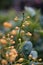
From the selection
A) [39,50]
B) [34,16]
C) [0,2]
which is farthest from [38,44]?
[0,2]

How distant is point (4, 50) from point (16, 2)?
3.59 meters

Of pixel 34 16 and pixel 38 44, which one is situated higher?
pixel 34 16

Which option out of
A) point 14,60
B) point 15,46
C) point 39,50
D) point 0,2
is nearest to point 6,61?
point 14,60

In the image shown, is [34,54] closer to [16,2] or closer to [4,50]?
[4,50]

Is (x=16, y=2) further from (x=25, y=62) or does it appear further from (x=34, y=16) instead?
(x=25, y=62)

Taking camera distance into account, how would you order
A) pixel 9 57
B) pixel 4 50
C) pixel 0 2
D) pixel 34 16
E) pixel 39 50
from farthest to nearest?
1. pixel 0 2
2. pixel 34 16
3. pixel 39 50
4. pixel 4 50
5. pixel 9 57

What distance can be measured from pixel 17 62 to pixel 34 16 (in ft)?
2.23

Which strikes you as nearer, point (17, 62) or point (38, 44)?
point (17, 62)

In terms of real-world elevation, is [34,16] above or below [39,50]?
above

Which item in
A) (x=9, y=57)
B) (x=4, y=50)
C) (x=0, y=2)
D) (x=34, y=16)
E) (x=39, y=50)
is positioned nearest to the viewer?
(x=9, y=57)

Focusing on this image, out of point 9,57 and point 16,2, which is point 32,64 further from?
point 16,2

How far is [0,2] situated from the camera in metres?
4.98

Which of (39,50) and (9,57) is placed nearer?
(9,57)

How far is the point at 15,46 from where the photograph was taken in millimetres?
1538
